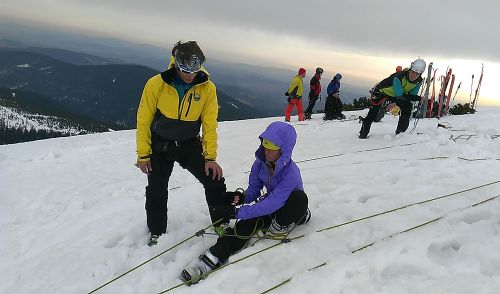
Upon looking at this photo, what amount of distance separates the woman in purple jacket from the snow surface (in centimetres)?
20

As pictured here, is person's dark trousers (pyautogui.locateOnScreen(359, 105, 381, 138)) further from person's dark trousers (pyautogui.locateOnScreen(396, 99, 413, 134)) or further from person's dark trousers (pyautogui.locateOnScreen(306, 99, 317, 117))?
person's dark trousers (pyautogui.locateOnScreen(306, 99, 317, 117))

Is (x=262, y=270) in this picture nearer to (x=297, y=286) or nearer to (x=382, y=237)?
(x=297, y=286)

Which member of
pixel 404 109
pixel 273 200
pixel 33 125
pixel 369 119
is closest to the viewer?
pixel 273 200

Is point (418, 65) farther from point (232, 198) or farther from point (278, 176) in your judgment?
point (232, 198)

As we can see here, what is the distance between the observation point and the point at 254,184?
521 cm

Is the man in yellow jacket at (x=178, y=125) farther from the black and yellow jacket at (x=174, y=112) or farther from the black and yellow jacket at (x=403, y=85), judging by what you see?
the black and yellow jacket at (x=403, y=85)

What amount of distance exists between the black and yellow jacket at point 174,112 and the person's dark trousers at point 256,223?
101cm

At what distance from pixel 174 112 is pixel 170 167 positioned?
86cm

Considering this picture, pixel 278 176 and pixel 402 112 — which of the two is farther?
pixel 402 112

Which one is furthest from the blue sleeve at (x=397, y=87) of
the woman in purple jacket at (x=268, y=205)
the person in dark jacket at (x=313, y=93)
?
the person in dark jacket at (x=313, y=93)

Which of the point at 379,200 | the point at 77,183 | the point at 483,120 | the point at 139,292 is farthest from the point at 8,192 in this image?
the point at 483,120

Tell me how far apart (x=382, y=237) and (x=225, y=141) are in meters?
9.32

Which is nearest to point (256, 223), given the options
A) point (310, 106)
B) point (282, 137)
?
point (282, 137)

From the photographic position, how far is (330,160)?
9039 mm
